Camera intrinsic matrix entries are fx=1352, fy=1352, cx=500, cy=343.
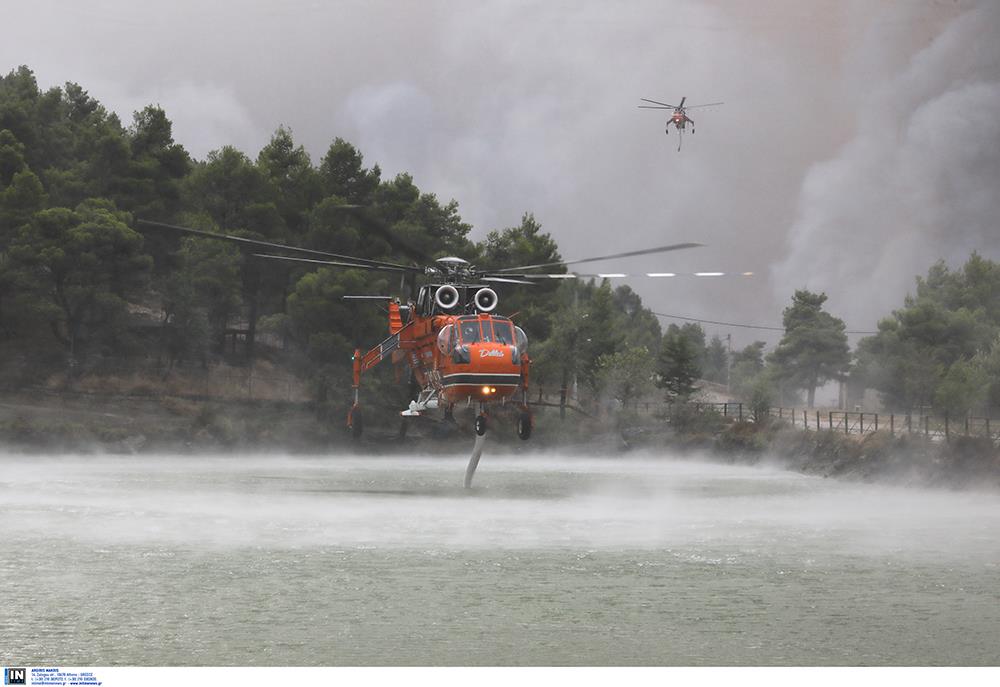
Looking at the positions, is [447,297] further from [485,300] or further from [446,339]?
[446,339]

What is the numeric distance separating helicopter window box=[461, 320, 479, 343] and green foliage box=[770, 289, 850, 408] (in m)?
75.0

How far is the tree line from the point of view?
2056 inches

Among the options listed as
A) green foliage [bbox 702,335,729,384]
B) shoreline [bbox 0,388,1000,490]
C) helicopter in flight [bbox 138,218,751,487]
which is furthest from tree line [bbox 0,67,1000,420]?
green foliage [bbox 702,335,729,384]

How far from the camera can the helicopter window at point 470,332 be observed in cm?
2464

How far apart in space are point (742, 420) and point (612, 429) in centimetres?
684

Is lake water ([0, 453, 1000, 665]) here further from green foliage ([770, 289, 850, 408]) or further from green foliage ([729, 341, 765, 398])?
green foliage ([729, 341, 765, 398])

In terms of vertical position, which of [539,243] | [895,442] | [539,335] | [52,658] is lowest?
[52,658]

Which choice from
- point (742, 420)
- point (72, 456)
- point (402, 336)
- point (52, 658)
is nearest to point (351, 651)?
point (52, 658)

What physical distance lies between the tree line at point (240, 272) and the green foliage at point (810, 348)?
27.2 metres

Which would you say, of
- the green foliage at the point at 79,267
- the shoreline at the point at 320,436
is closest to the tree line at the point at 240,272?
the green foliage at the point at 79,267

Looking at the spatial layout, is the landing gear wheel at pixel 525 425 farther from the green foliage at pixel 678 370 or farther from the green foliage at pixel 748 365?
the green foliage at pixel 748 365

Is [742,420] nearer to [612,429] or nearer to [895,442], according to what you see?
[612,429]

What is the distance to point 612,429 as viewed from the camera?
61812 mm
